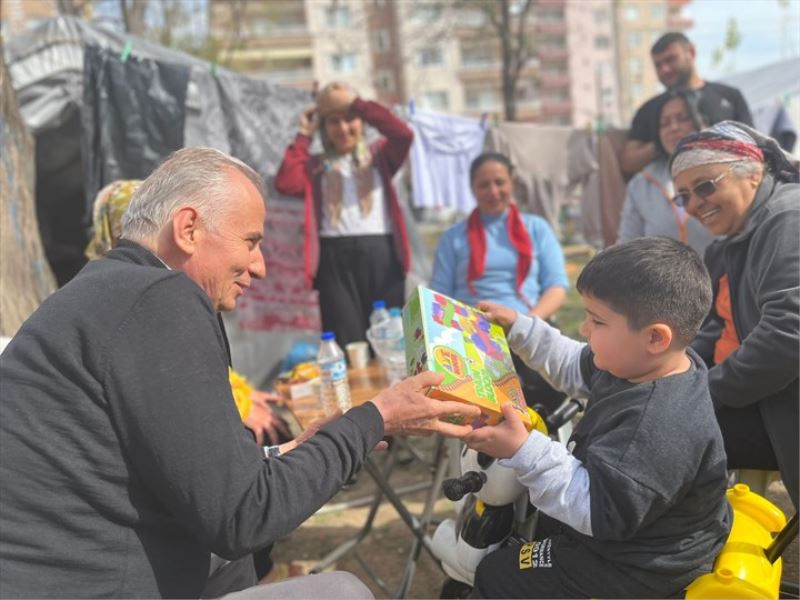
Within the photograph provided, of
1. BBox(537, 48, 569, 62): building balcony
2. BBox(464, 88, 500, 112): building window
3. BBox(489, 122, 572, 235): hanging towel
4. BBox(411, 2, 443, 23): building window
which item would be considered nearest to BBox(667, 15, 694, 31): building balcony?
BBox(537, 48, 569, 62): building balcony

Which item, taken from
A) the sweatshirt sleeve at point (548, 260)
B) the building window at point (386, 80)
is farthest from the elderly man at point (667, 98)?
the building window at point (386, 80)

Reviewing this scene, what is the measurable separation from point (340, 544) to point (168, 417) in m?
2.44

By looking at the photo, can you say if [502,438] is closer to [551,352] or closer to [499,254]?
[551,352]

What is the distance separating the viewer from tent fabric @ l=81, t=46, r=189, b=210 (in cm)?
417

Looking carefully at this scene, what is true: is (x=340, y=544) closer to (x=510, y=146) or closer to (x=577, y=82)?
(x=510, y=146)

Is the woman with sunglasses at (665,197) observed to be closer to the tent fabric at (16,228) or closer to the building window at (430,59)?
the tent fabric at (16,228)

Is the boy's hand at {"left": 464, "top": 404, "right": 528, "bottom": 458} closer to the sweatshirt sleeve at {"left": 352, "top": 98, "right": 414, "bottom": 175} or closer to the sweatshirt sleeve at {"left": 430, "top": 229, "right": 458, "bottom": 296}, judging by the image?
the sweatshirt sleeve at {"left": 430, "top": 229, "right": 458, "bottom": 296}

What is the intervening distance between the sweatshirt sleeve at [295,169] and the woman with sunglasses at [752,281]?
95.9 inches

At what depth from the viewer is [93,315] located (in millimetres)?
1201

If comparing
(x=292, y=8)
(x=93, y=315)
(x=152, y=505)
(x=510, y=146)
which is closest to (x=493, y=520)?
(x=152, y=505)

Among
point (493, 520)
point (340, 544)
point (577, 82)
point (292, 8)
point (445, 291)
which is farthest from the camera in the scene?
point (577, 82)

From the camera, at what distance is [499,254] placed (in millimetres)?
3736

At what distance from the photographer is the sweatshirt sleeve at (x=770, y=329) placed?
186cm

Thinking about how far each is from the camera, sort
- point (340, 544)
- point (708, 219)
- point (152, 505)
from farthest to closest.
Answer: point (340, 544), point (708, 219), point (152, 505)
